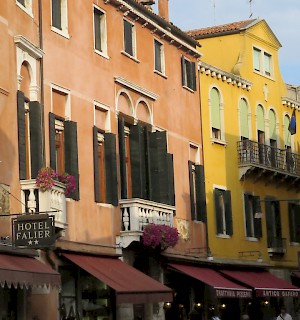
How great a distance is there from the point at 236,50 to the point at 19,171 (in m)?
17.8

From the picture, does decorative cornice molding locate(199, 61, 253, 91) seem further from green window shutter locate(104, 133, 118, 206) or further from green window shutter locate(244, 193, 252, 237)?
green window shutter locate(104, 133, 118, 206)

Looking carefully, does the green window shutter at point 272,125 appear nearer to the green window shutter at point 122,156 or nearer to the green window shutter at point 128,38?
the green window shutter at point 128,38

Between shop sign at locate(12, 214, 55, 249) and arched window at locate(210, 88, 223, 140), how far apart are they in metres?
15.7

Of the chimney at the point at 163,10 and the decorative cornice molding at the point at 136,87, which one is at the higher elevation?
the chimney at the point at 163,10

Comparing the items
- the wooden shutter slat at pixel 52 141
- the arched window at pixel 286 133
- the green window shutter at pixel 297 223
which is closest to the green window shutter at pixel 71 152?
the wooden shutter slat at pixel 52 141

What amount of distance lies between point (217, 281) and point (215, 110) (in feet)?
23.1

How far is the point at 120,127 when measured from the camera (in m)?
29.4

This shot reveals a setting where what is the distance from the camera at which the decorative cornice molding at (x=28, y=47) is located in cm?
2344

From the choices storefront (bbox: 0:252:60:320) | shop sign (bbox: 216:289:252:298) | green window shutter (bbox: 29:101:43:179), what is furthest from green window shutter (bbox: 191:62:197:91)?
storefront (bbox: 0:252:60:320)

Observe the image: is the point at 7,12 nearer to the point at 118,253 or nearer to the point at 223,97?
the point at 118,253

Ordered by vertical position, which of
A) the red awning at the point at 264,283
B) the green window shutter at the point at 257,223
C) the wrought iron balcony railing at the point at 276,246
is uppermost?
the green window shutter at the point at 257,223

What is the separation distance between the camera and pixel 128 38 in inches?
1209

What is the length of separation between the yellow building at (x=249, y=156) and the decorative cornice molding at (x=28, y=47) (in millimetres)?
11841

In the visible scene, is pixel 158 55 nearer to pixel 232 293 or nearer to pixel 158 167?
pixel 158 167
